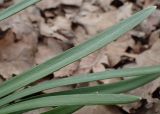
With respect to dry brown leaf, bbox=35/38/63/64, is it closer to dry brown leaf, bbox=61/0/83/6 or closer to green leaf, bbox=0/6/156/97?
dry brown leaf, bbox=61/0/83/6

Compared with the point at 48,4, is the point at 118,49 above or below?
below

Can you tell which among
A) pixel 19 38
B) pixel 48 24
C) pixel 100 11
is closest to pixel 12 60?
pixel 19 38

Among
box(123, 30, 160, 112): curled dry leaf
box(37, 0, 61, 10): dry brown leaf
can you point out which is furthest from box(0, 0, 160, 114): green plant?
box(37, 0, 61, 10): dry brown leaf

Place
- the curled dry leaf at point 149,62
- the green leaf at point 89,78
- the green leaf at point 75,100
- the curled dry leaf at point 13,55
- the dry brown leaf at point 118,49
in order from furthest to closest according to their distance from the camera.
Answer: the dry brown leaf at point 118,49
the curled dry leaf at point 13,55
the curled dry leaf at point 149,62
the green leaf at point 89,78
the green leaf at point 75,100

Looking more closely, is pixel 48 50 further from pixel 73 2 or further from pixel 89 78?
pixel 89 78

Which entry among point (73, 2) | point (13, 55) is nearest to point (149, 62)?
point (13, 55)

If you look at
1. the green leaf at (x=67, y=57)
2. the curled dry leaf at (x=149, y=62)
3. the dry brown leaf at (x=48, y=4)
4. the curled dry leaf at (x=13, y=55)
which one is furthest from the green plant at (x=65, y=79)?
the dry brown leaf at (x=48, y=4)

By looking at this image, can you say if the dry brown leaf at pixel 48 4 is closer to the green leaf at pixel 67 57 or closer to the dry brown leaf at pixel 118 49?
the dry brown leaf at pixel 118 49
